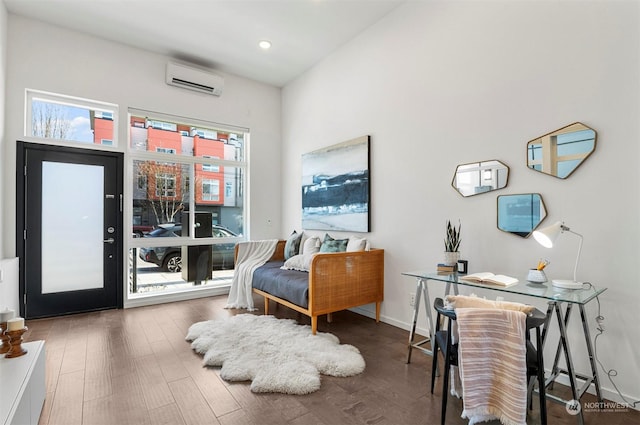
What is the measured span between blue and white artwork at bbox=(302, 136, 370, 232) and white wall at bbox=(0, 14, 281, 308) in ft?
2.74

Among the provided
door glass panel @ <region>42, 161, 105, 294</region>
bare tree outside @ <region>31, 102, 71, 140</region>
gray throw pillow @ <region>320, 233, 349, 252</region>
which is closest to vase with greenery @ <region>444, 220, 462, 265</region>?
gray throw pillow @ <region>320, 233, 349, 252</region>

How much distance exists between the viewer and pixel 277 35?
3.92 meters

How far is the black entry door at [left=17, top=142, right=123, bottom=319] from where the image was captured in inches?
141

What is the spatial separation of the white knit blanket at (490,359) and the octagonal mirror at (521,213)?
1098mm

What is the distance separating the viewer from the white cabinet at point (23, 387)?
53.7 inches

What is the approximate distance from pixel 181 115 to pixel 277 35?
172cm

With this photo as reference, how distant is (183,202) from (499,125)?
3.97 meters

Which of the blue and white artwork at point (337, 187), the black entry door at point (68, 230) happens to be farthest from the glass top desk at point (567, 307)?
→ the black entry door at point (68, 230)

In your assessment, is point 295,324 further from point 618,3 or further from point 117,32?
point 117,32

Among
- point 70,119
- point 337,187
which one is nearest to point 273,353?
point 337,187

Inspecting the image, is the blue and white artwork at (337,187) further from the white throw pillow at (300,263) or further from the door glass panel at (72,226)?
the door glass panel at (72,226)

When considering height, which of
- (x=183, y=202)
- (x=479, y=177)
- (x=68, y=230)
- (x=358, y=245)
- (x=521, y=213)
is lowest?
(x=358, y=245)

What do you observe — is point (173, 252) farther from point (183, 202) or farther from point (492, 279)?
point (492, 279)

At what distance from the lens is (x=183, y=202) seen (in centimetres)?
459
